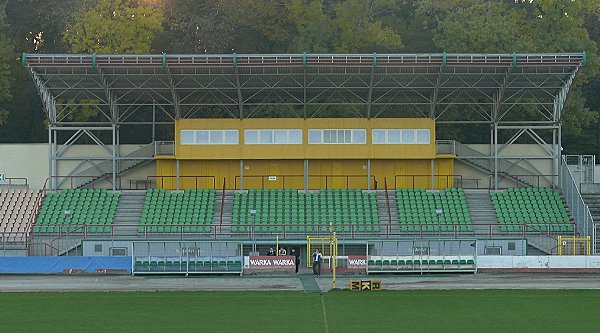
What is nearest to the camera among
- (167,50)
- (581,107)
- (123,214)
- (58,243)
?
(58,243)

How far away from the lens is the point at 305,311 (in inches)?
1638

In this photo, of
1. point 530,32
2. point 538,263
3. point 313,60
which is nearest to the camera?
point 538,263

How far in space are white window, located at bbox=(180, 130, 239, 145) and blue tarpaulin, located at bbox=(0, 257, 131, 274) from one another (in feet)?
51.9

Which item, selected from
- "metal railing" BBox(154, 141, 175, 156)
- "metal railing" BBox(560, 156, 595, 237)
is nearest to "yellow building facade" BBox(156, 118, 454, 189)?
"metal railing" BBox(154, 141, 175, 156)

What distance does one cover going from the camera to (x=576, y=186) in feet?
231

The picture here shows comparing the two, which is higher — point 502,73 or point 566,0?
point 566,0

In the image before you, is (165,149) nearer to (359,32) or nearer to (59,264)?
(59,264)

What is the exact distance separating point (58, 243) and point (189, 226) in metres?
7.48

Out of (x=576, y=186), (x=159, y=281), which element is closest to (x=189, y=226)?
(x=159, y=281)

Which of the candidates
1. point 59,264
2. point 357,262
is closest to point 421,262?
point 357,262

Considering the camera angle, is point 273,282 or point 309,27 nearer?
point 273,282

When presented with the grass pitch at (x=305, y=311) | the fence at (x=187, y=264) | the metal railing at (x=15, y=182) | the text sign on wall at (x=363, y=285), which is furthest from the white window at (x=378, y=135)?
the grass pitch at (x=305, y=311)

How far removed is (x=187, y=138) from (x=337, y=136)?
9.45 metres

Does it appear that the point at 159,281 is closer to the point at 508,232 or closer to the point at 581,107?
the point at 508,232
